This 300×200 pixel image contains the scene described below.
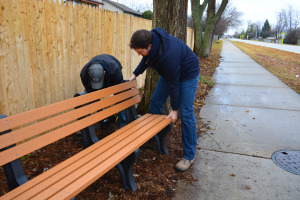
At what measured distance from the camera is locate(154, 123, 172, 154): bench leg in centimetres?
338

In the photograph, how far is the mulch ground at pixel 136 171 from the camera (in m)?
2.63

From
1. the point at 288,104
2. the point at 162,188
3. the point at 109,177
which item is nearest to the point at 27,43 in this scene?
the point at 109,177

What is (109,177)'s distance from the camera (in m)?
2.87

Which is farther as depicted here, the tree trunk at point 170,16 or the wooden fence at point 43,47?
the tree trunk at point 170,16

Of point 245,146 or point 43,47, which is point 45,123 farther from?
point 245,146

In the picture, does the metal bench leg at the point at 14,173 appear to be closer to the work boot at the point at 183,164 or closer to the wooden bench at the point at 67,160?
the wooden bench at the point at 67,160

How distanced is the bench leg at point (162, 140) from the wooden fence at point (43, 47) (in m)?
1.84

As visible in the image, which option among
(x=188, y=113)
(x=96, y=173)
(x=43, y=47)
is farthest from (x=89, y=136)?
(x=43, y=47)

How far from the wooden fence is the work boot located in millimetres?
2254

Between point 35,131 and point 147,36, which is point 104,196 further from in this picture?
point 147,36

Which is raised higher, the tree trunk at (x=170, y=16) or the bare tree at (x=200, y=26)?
the bare tree at (x=200, y=26)

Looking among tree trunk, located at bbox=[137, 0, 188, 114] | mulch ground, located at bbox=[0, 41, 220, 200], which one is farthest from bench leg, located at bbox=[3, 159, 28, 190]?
tree trunk, located at bbox=[137, 0, 188, 114]

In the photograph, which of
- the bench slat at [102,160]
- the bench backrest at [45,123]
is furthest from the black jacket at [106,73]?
the bench slat at [102,160]

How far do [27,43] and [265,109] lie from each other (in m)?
5.01
